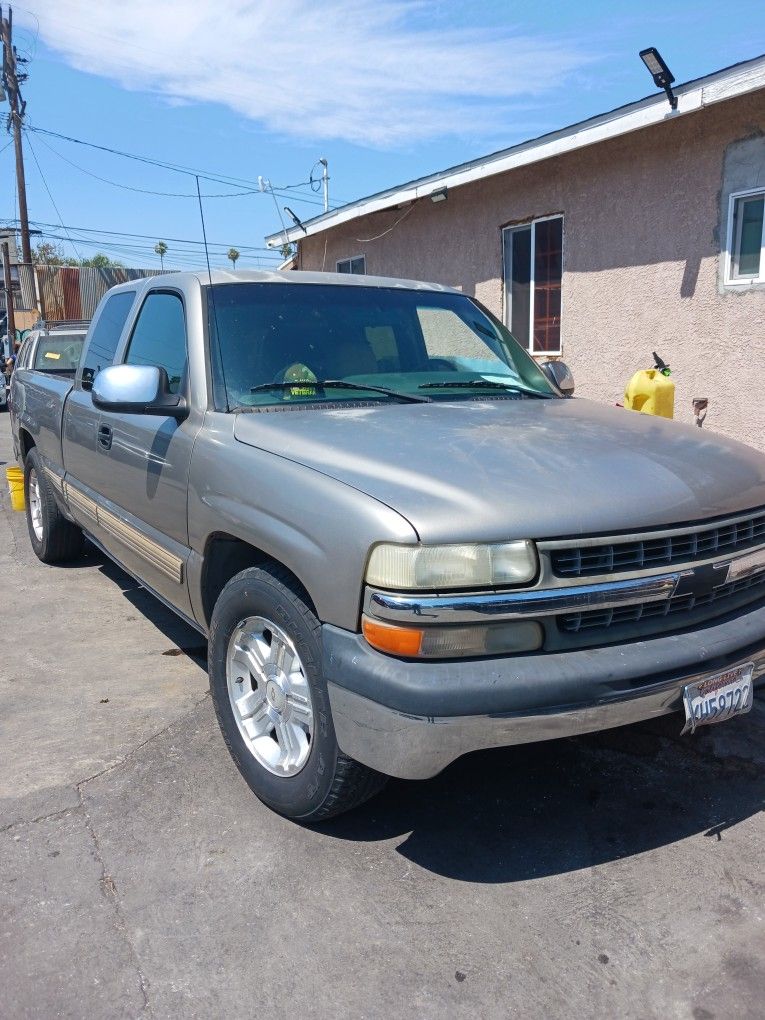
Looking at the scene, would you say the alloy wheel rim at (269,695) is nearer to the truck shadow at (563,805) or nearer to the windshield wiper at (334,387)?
the truck shadow at (563,805)

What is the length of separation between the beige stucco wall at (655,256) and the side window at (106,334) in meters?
5.08

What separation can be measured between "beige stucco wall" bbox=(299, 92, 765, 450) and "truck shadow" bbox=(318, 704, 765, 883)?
15.1ft

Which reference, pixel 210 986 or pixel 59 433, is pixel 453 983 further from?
pixel 59 433

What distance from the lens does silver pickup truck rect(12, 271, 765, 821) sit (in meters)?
2.37

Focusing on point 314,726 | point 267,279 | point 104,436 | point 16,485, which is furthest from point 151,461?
point 16,485

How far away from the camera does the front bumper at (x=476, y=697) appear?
2.34 m

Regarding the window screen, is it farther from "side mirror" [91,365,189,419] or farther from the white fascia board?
"side mirror" [91,365,189,419]

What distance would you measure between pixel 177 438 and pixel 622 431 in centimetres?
A: 174

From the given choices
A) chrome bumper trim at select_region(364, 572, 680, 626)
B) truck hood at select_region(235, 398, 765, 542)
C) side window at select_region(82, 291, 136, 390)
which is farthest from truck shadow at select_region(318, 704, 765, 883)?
side window at select_region(82, 291, 136, 390)

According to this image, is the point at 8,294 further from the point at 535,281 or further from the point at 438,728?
the point at 438,728

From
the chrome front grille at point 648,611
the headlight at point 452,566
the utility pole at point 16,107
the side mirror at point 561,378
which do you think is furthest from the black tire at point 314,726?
the utility pole at point 16,107

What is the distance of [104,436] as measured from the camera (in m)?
4.42

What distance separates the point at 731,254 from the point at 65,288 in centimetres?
2682

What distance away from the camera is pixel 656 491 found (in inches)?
103
